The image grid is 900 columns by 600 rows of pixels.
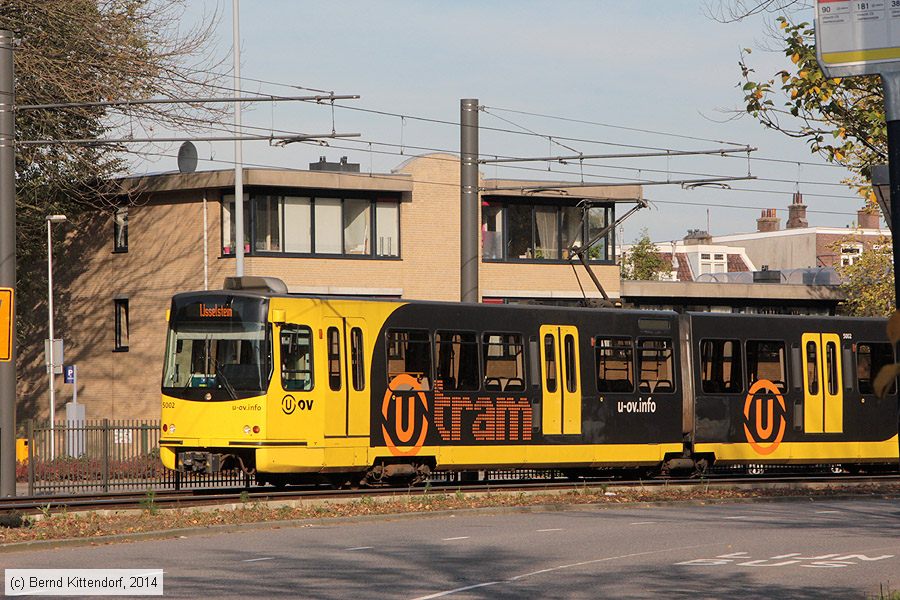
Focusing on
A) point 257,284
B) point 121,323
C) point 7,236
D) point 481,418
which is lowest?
point 481,418

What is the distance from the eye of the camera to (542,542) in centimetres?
1648

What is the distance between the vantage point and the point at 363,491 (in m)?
22.2

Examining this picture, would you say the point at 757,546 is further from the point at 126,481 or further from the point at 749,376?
the point at 126,481

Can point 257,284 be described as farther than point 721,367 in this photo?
No

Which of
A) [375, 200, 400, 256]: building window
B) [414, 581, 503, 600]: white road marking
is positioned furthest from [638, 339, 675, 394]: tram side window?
[375, 200, 400, 256]: building window

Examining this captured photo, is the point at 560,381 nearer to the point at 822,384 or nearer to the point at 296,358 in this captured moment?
the point at 296,358

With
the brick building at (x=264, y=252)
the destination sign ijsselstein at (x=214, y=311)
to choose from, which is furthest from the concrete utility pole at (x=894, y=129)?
the brick building at (x=264, y=252)

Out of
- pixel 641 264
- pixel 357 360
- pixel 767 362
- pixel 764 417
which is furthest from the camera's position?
pixel 641 264

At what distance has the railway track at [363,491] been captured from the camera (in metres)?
20.2

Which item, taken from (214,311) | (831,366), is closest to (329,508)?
(214,311)

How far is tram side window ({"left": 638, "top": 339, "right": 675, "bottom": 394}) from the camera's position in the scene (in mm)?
26219

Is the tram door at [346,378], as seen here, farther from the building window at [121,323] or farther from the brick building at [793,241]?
the brick building at [793,241]

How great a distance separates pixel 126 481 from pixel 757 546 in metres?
14.6

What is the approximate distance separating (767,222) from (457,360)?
93.5 m
